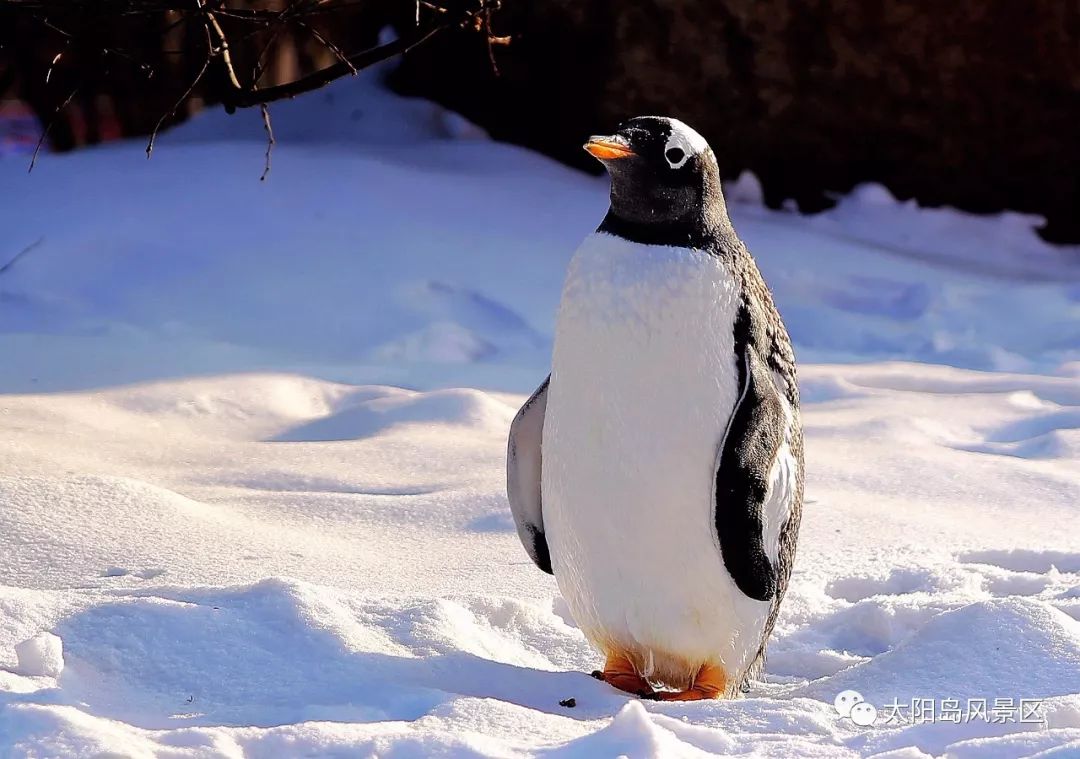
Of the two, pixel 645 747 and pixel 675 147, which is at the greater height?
pixel 675 147

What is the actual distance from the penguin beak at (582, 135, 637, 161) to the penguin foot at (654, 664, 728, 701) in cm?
79

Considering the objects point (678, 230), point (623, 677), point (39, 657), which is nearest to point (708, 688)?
point (623, 677)

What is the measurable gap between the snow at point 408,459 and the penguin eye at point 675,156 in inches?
30.3

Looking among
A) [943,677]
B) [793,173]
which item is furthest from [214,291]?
[943,677]

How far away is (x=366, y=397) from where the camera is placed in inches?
154

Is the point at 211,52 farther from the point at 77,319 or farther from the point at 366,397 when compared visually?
the point at 77,319

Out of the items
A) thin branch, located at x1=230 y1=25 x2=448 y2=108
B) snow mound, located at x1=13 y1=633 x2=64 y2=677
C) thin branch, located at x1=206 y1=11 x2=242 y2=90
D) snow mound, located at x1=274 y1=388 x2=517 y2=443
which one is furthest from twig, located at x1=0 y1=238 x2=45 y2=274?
snow mound, located at x1=13 y1=633 x2=64 y2=677

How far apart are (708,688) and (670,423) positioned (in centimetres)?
44

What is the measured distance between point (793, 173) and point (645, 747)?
4.43 m

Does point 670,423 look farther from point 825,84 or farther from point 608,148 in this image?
point 825,84

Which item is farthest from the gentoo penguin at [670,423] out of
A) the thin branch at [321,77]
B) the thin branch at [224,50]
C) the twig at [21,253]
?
the twig at [21,253]

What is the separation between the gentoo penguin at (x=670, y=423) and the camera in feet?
6.72

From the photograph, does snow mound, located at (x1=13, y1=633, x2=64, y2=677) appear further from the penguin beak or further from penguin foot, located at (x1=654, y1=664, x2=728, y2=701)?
the penguin beak

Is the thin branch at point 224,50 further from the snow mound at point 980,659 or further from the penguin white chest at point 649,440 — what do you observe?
the snow mound at point 980,659
